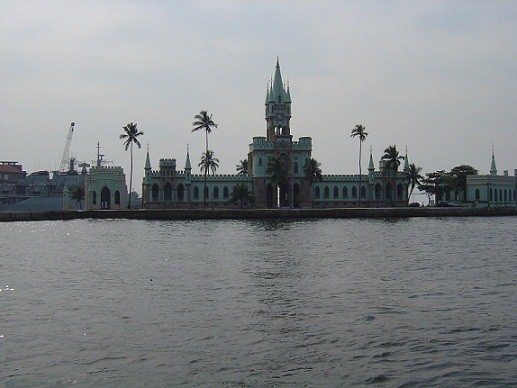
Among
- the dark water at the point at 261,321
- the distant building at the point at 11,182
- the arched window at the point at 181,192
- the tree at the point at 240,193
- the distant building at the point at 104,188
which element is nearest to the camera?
the dark water at the point at 261,321

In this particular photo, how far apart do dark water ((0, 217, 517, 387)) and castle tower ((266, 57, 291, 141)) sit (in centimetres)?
8352

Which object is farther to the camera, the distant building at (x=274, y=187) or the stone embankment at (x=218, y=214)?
the distant building at (x=274, y=187)

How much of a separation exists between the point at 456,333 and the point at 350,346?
10.1 feet

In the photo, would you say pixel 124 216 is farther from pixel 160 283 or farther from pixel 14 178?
pixel 14 178

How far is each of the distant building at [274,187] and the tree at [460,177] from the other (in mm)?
12126

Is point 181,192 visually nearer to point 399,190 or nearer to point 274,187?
point 274,187

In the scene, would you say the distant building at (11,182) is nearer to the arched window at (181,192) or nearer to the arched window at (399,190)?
the arched window at (181,192)

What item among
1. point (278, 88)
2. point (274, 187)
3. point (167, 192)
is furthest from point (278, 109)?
point (167, 192)

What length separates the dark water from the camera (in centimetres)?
1359

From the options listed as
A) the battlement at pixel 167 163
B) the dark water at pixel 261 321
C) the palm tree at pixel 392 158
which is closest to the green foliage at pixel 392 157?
the palm tree at pixel 392 158

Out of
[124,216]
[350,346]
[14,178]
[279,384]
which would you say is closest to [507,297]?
[350,346]

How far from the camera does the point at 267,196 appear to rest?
112 metres

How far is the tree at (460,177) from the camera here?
4870 inches

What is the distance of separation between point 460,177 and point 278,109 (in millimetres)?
39895
